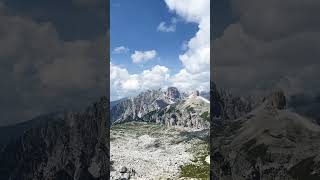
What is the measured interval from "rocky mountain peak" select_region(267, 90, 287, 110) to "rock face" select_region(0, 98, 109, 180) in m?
11.2

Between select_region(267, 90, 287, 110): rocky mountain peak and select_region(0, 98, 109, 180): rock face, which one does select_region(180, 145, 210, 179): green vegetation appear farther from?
select_region(267, 90, 287, 110): rocky mountain peak

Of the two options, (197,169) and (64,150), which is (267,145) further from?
(197,169)

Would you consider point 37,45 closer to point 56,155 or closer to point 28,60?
point 28,60

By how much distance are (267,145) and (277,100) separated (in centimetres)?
280

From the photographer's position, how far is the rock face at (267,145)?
26844 mm

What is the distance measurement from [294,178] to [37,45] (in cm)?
1694

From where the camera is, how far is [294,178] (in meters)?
27.2

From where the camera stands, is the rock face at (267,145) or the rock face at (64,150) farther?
the rock face at (64,150)

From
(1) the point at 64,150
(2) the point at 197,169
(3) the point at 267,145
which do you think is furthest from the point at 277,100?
(2) the point at 197,169

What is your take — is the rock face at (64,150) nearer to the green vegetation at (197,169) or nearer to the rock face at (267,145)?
the rock face at (267,145)

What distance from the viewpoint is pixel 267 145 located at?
28344mm

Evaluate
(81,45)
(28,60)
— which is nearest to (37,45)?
(28,60)

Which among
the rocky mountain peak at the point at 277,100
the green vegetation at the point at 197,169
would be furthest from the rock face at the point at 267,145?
the green vegetation at the point at 197,169

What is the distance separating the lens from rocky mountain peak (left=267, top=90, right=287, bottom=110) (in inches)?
1096
